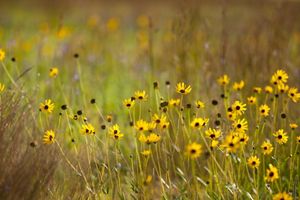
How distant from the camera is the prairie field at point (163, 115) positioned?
314 centimetres

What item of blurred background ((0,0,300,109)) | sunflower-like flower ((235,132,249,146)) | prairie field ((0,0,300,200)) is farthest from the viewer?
blurred background ((0,0,300,109))

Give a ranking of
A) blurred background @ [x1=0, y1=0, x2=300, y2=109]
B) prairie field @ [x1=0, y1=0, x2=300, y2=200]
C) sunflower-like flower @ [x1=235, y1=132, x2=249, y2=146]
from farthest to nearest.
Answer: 1. blurred background @ [x1=0, y1=0, x2=300, y2=109]
2. prairie field @ [x1=0, y1=0, x2=300, y2=200]
3. sunflower-like flower @ [x1=235, y1=132, x2=249, y2=146]

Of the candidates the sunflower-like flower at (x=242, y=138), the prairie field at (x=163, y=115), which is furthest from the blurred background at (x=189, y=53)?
the sunflower-like flower at (x=242, y=138)

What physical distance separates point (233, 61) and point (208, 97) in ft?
3.79

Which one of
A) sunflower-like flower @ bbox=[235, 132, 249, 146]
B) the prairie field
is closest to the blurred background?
the prairie field

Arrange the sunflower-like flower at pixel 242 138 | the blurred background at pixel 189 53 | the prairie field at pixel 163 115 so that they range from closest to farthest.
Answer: the sunflower-like flower at pixel 242 138
the prairie field at pixel 163 115
the blurred background at pixel 189 53

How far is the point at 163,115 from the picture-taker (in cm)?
343

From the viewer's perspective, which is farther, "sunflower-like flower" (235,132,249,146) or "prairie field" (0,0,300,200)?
"prairie field" (0,0,300,200)

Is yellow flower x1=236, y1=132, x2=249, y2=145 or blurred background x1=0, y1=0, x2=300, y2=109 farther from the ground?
blurred background x1=0, y1=0, x2=300, y2=109

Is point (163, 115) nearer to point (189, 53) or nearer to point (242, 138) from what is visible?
point (242, 138)

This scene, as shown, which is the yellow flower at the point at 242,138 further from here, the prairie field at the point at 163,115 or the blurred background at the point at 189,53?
the blurred background at the point at 189,53

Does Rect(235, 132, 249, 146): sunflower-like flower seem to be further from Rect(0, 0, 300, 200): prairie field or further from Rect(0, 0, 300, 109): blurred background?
Rect(0, 0, 300, 109): blurred background

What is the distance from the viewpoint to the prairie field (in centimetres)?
314

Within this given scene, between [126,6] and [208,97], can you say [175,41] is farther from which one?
[126,6]
